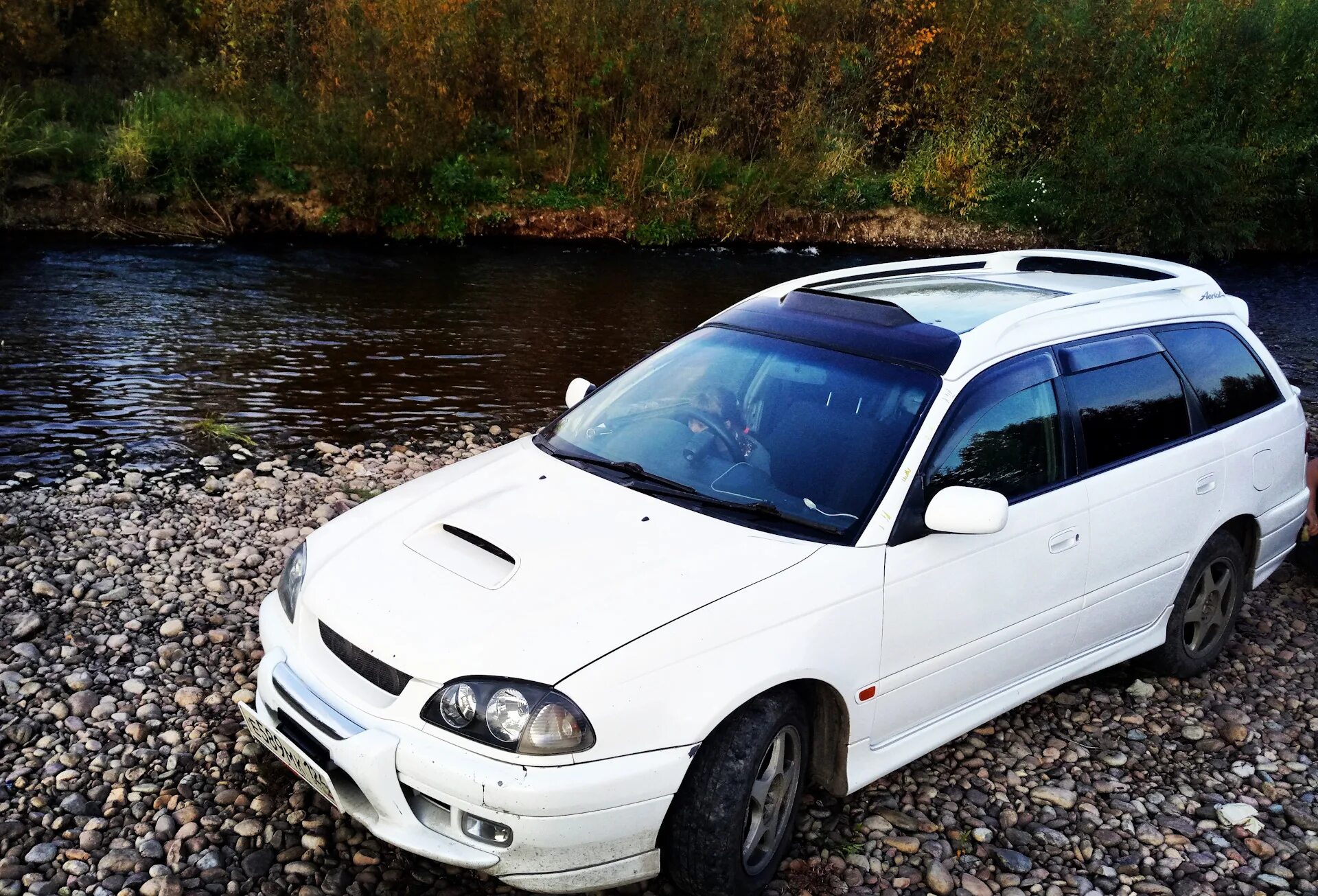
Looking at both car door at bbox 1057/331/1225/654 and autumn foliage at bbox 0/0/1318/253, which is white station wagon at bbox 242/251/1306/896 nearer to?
car door at bbox 1057/331/1225/654

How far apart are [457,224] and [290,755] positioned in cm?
1777

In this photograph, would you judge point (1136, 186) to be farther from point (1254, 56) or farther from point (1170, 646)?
point (1170, 646)

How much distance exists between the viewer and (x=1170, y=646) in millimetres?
5078

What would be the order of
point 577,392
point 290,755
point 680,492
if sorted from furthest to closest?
point 577,392, point 680,492, point 290,755

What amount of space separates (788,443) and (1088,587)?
1.45 metres

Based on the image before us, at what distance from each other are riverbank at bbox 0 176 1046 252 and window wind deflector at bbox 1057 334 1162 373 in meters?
16.8

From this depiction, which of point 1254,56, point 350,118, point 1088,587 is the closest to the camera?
point 1088,587

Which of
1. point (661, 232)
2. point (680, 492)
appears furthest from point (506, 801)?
point (661, 232)

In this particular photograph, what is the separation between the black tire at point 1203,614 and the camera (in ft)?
16.5

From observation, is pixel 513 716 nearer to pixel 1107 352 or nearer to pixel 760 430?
pixel 760 430

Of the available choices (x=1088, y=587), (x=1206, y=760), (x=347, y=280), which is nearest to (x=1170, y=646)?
(x=1206, y=760)

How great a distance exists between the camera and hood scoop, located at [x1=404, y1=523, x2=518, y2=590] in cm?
345

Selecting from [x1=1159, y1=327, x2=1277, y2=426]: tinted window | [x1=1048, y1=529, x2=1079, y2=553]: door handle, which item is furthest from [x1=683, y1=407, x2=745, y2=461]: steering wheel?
[x1=1159, y1=327, x2=1277, y2=426]: tinted window

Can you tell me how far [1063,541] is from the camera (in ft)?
13.8
